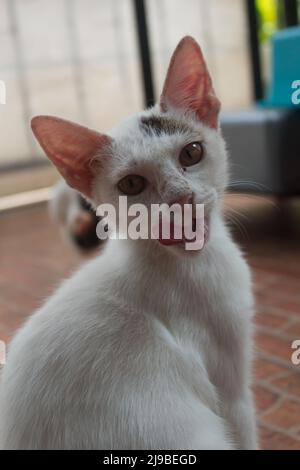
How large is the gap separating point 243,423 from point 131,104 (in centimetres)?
377

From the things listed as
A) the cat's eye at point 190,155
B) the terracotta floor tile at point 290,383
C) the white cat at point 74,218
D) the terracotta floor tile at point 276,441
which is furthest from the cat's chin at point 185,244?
the white cat at point 74,218

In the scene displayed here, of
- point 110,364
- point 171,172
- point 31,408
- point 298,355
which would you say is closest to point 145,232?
point 171,172

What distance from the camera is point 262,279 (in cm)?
222

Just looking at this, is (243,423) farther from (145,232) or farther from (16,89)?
(16,89)

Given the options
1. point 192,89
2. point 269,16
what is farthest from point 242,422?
point 269,16

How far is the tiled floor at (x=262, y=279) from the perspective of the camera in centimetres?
138

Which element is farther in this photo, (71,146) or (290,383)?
(290,383)

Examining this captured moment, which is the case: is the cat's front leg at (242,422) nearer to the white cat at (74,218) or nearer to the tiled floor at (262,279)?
the tiled floor at (262,279)

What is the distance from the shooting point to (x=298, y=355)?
158 centimetres

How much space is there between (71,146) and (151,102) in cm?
91

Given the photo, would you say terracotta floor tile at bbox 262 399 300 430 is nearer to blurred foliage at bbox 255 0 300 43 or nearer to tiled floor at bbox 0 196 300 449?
tiled floor at bbox 0 196 300 449

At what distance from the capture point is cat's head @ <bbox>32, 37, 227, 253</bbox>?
0.88 meters

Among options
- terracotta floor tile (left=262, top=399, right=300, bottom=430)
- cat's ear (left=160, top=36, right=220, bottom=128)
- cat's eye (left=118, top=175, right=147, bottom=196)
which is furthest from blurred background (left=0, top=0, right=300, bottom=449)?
cat's eye (left=118, top=175, right=147, bottom=196)

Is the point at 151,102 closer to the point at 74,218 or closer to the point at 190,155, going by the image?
the point at 190,155
